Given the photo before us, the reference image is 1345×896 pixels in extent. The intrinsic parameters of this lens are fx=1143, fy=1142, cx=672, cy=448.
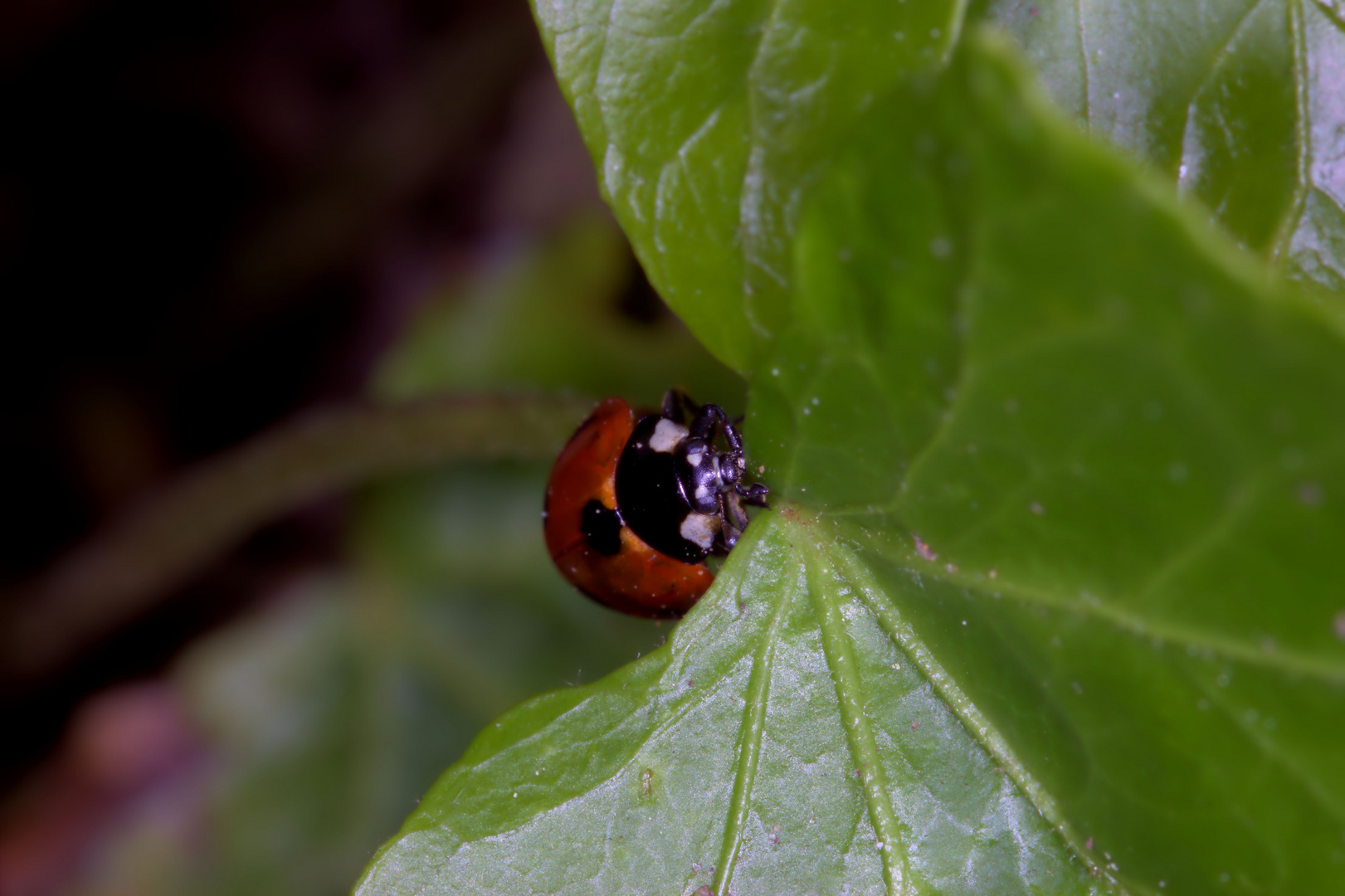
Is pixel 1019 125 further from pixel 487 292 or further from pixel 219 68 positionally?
pixel 219 68

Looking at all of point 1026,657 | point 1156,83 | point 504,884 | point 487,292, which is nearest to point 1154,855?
point 1026,657

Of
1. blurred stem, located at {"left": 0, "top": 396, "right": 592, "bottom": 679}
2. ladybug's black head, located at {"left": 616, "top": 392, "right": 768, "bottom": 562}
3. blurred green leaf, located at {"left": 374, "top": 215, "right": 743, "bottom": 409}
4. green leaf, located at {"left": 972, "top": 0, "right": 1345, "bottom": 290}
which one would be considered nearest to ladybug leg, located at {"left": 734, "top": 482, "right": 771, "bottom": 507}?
ladybug's black head, located at {"left": 616, "top": 392, "right": 768, "bottom": 562}

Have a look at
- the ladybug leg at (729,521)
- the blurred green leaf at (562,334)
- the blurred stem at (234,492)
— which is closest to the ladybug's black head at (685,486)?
the ladybug leg at (729,521)

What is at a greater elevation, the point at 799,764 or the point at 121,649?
the point at 799,764

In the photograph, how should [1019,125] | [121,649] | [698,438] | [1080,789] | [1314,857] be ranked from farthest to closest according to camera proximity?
1. [121,649]
2. [698,438]
3. [1080,789]
4. [1314,857]
5. [1019,125]

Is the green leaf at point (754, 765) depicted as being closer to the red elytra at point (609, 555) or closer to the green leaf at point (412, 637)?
the red elytra at point (609, 555)

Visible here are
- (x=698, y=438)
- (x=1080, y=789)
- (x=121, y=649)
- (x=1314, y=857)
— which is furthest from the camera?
(x=121, y=649)

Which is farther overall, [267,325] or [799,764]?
[267,325]
